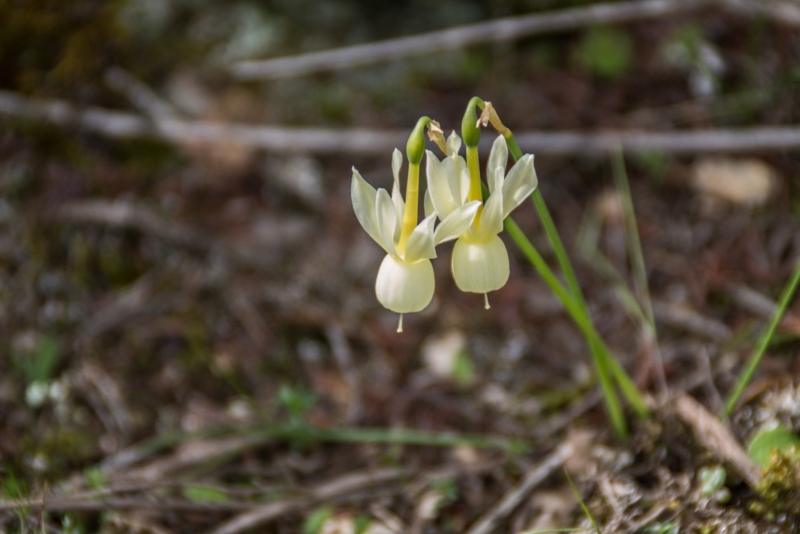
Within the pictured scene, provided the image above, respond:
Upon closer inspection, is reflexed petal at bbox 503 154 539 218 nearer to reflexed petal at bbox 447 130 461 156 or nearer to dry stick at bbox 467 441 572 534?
reflexed petal at bbox 447 130 461 156

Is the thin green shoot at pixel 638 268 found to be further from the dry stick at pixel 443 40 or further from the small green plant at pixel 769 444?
the dry stick at pixel 443 40

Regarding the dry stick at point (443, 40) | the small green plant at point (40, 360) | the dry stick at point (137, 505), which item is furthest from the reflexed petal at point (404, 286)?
the dry stick at point (443, 40)

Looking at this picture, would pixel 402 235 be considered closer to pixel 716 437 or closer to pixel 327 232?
pixel 716 437

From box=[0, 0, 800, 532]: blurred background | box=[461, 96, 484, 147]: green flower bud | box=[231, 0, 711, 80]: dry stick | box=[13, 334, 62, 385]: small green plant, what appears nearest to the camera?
box=[461, 96, 484, 147]: green flower bud

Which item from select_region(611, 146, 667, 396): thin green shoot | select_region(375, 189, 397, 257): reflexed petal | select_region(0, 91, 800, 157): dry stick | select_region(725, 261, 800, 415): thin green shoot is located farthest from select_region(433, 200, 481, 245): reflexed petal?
select_region(0, 91, 800, 157): dry stick

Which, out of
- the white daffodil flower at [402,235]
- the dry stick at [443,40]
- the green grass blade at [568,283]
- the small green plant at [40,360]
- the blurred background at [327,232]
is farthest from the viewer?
the dry stick at [443,40]
